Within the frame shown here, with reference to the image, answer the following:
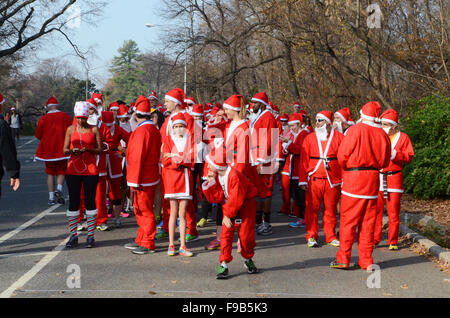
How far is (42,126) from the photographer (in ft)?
37.1

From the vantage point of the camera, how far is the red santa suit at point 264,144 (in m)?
8.57

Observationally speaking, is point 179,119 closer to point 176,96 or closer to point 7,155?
point 176,96

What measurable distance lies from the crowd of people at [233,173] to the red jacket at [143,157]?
0.01 meters

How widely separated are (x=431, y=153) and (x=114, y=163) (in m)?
6.99

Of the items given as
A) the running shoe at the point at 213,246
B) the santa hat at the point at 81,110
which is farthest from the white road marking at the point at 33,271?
the running shoe at the point at 213,246

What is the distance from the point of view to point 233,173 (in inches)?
258

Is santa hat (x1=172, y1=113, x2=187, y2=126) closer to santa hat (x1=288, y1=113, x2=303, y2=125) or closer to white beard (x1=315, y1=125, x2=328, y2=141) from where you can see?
white beard (x1=315, y1=125, x2=328, y2=141)

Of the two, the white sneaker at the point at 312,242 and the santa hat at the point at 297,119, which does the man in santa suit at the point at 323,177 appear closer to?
the white sneaker at the point at 312,242

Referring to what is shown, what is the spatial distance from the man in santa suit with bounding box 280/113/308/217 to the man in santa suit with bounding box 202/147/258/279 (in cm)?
383

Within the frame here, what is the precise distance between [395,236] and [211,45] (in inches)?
789

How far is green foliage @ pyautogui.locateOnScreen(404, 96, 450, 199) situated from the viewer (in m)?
12.0

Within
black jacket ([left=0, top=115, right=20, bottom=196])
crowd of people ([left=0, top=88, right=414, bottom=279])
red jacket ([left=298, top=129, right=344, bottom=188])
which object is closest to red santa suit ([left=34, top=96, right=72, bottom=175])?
crowd of people ([left=0, top=88, right=414, bottom=279])

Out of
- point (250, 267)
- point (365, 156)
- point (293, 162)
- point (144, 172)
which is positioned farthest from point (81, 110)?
point (293, 162)
